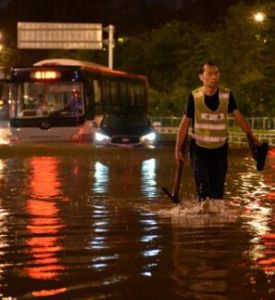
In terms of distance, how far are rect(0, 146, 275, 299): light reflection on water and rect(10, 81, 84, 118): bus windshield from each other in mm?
18730

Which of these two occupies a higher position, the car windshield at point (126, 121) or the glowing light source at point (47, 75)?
the glowing light source at point (47, 75)

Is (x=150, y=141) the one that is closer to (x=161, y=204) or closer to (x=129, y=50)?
(x=161, y=204)

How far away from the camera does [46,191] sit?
1570 centimetres

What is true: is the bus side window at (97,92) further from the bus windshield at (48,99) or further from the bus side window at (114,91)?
the bus side window at (114,91)

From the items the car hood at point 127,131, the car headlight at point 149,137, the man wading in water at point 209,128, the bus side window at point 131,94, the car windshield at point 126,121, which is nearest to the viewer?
the man wading in water at point 209,128

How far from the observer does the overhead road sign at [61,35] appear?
59.0m

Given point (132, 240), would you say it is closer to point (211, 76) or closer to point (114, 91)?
point (211, 76)

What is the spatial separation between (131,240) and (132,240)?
0.01 meters

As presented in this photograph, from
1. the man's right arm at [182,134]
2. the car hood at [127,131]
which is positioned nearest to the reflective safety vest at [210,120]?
the man's right arm at [182,134]

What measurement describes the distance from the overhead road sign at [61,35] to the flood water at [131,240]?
41.1m

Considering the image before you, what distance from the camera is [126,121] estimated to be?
34125 millimetres

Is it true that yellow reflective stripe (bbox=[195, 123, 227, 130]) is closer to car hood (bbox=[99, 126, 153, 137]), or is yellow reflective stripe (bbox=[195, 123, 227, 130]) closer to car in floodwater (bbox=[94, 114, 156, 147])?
car in floodwater (bbox=[94, 114, 156, 147])

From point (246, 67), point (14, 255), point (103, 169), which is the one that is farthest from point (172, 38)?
point (14, 255)

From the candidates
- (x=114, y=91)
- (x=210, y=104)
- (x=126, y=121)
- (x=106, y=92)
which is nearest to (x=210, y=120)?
(x=210, y=104)
